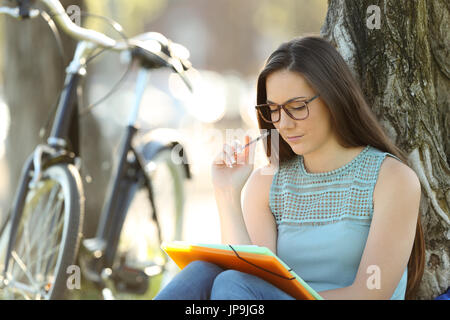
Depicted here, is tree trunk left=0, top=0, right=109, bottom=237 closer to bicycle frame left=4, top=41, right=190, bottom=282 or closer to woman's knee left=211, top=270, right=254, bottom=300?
bicycle frame left=4, top=41, right=190, bottom=282

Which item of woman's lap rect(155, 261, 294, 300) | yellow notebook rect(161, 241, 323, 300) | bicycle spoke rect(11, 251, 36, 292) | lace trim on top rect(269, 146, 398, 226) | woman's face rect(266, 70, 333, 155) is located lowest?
bicycle spoke rect(11, 251, 36, 292)

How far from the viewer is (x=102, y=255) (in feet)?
11.9

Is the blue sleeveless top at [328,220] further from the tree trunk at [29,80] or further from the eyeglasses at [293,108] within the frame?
the tree trunk at [29,80]

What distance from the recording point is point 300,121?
2305 mm

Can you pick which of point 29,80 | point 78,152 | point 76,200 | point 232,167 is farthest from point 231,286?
point 29,80

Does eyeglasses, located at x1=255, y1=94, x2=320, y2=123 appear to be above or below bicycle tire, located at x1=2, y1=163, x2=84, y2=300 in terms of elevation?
above

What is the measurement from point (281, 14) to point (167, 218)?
62.6 ft

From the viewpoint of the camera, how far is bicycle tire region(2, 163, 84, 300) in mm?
2830

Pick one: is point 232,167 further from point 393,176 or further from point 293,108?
point 393,176

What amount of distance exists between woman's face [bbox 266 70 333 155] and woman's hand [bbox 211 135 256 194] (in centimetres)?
23

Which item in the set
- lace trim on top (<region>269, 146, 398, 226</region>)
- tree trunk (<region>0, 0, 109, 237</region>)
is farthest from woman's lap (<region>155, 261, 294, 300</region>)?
tree trunk (<region>0, 0, 109, 237</region>)

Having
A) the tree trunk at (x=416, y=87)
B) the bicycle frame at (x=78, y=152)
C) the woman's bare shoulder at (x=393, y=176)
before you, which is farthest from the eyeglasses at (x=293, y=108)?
the bicycle frame at (x=78, y=152)

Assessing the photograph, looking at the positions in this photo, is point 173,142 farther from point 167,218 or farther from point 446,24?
point 446,24

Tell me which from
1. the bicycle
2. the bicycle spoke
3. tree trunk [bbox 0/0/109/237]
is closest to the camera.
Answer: the bicycle
